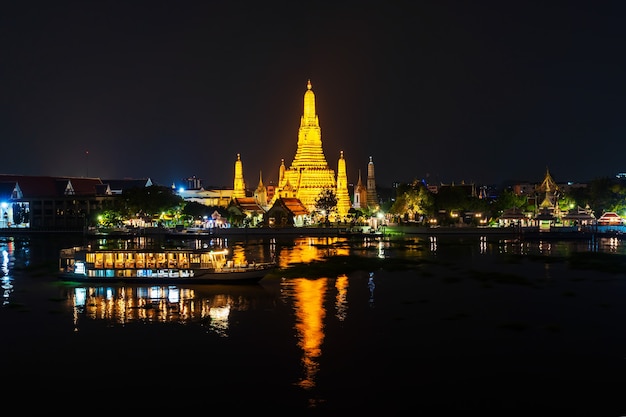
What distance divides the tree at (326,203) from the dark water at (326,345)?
2207 inches

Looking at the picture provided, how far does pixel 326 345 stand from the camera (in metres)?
26.7

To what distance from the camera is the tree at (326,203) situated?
10131cm

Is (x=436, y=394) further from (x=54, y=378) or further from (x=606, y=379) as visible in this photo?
(x=54, y=378)

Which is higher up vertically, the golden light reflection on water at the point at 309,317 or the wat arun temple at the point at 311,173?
the wat arun temple at the point at 311,173

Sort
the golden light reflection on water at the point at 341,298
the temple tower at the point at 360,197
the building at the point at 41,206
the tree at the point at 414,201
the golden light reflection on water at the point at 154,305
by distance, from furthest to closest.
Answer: the temple tower at the point at 360,197 < the building at the point at 41,206 < the tree at the point at 414,201 < the golden light reflection on water at the point at 341,298 < the golden light reflection on water at the point at 154,305

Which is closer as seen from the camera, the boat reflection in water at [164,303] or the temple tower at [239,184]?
the boat reflection in water at [164,303]

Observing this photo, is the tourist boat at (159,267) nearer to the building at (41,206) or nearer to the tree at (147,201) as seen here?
the tree at (147,201)

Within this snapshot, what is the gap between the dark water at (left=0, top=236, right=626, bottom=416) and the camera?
69.1 feet

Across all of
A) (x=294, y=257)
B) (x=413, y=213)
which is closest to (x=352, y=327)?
(x=294, y=257)

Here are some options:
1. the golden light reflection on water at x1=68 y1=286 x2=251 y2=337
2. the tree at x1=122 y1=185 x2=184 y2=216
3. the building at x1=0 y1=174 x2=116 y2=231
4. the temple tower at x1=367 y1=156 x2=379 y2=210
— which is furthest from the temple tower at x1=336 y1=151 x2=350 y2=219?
the golden light reflection on water at x1=68 y1=286 x2=251 y2=337

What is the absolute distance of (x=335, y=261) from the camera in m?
54.0

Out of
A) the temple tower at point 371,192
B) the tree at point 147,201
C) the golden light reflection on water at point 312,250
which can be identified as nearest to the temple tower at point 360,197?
the temple tower at point 371,192

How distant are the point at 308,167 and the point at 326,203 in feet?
46.1

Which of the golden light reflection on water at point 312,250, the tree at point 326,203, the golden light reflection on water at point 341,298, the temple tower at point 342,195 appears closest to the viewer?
the golden light reflection on water at point 341,298
